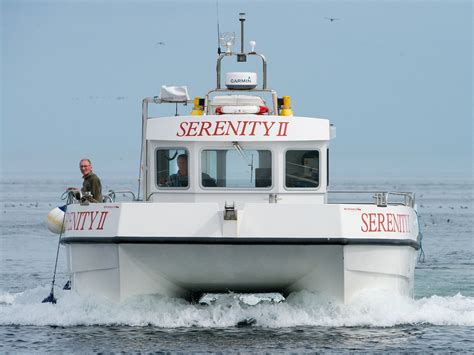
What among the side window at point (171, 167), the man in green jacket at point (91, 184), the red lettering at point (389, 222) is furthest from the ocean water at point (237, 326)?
the side window at point (171, 167)

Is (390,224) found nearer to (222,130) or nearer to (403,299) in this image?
(403,299)

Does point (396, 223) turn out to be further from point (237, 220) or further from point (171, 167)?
point (171, 167)

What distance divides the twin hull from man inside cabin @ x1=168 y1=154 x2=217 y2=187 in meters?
1.44

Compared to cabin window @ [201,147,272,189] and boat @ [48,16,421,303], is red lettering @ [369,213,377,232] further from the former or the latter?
cabin window @ [201,147,272,189]

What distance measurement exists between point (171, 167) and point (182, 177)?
211 mm

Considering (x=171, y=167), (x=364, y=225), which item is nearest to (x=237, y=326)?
(x=364, y=225)

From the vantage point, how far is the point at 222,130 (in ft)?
55.9

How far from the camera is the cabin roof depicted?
1700cm

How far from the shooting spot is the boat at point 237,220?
→ 15.5 meters

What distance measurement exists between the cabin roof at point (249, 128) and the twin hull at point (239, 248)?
1.63 meters

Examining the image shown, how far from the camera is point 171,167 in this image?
56.6ft

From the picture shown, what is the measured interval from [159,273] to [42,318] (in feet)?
5.60

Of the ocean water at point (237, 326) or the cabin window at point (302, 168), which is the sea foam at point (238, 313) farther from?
the cabin window at point (302, 168)

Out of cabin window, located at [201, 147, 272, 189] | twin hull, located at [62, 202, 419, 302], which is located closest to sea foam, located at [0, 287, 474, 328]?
twin hull, located at [62, 202, 419, 302]
